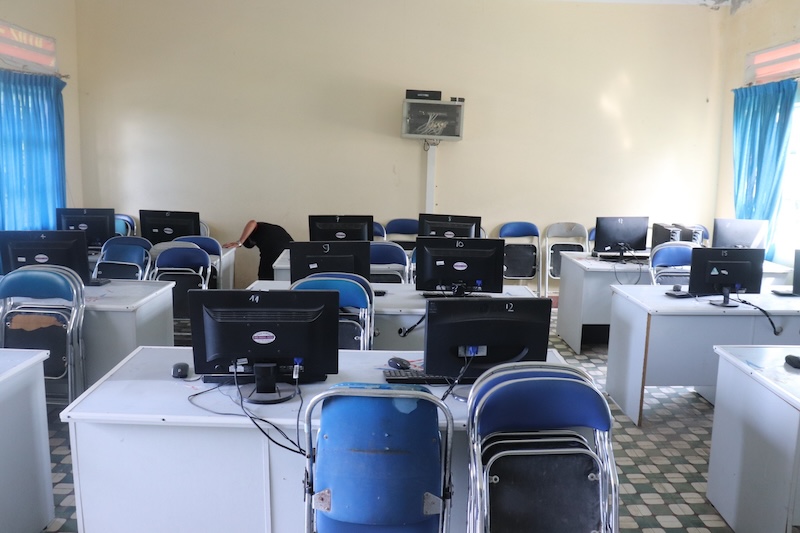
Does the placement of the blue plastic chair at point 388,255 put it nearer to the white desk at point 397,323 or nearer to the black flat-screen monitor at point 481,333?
the white desk at point 397,323

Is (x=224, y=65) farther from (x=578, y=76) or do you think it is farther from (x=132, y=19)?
(x=578, y=76)

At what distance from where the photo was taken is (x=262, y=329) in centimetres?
212

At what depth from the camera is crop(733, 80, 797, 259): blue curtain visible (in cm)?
561

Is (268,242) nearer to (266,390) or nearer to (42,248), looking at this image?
(42,248)

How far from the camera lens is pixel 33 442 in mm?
2453

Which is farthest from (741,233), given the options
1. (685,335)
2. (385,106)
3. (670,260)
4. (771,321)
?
(385,106)

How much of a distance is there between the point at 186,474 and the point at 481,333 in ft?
3.71

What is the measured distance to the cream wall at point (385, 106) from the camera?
6391 millimetres

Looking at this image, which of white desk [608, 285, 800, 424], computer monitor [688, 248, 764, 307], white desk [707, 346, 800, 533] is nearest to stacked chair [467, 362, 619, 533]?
white desk [707, 346, 800, 533]

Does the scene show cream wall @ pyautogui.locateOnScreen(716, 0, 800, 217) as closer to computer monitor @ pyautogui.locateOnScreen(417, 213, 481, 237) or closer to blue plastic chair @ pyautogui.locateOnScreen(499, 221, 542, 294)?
blue plastic chair @ pyautogui.locateOnScreen(499, 221, 542, 294)

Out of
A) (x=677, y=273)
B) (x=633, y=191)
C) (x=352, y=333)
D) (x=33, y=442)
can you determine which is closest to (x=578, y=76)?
(x=633, y=191)

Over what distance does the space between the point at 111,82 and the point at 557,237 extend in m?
5.04

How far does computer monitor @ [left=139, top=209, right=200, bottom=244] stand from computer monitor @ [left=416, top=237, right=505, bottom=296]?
297 centimetres

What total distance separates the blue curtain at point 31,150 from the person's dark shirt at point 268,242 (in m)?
1.86
